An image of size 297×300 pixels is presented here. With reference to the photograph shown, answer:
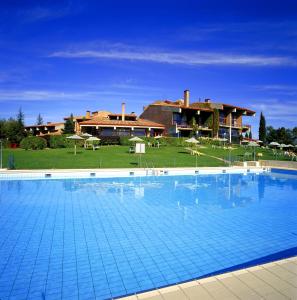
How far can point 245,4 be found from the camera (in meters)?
12.6

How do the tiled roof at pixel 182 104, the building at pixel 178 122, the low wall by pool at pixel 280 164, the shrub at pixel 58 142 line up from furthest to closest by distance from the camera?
the tiled roof at pixel 182 104
the building at pixel 178 122
the shrub at pixel 58 142
the low wall by pool at pixel 280 164

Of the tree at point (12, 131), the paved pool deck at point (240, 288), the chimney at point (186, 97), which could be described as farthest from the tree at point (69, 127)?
the paved pool deck at point (240, 288)

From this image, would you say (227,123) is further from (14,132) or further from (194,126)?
(14,132)

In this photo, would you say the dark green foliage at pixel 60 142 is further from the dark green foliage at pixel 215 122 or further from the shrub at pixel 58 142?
the dark green foliage at pixel 215 122

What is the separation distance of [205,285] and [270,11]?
11.0 meters

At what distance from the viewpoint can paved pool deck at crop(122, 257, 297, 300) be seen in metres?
4.25

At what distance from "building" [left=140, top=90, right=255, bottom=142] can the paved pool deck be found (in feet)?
136

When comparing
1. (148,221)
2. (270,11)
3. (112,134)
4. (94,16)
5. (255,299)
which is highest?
(94,16)

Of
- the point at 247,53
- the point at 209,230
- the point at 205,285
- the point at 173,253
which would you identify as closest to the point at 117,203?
the point at 209,230

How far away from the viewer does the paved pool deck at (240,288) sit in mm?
4250

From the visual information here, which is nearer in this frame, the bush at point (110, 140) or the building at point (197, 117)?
the bush at point (110, 140)

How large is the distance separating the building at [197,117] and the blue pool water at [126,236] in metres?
30.9

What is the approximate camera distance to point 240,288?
452cm

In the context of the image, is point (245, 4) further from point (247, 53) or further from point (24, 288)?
point (24, 288)
